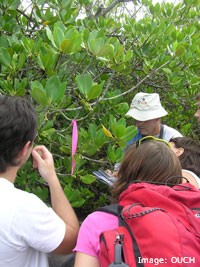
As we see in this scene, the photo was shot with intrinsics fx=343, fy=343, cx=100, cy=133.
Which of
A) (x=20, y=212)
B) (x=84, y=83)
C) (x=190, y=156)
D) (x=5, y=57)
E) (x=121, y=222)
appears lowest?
(x=190, y=156)

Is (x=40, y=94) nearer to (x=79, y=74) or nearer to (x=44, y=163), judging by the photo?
(x=44, y=163)

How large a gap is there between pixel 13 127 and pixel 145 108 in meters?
1.52

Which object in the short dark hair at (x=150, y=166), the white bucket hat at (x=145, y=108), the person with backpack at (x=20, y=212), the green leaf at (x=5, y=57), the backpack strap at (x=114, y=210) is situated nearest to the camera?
the person with backpack at (x=20, y=212)

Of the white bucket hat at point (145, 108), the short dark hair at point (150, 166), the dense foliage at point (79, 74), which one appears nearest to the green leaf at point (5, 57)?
the dense foliage at point (79, 74)

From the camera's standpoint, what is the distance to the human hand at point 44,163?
1.26 metres

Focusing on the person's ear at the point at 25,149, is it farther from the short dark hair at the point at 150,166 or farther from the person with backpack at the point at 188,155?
the person with backpack at the point at 188,155

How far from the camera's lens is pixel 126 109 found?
2.25 metres

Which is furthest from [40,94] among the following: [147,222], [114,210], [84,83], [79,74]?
[147,222]

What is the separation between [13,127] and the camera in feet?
3.46

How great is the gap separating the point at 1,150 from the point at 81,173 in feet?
2.55

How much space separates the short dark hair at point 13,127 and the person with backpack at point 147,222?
1.17 feet

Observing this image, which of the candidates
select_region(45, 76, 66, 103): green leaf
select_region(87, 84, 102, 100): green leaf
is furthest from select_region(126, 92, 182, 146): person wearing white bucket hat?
select_region(45, 76, 66, 103): green leaf

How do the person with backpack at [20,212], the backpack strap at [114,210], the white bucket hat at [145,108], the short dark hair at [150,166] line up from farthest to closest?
the white bucket hat at [145,108] → the short dark hair at [150,166] → the backpack strap at [114,210] → the person with backpack at [20,212]

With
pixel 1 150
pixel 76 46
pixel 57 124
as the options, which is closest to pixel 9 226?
pixel 1 150
